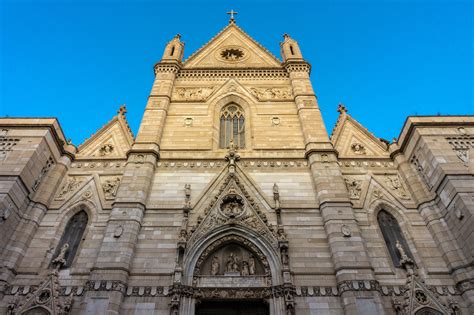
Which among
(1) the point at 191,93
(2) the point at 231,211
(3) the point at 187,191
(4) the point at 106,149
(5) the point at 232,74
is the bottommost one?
(2) the point at 231,211

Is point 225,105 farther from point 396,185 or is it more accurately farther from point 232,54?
point 396,185

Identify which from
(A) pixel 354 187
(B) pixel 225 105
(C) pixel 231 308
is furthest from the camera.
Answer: (B) pixel 225 105

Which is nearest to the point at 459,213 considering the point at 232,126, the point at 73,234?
the point at 232,126

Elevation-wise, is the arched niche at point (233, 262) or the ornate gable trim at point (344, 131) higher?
the ornate gable trim at point (344, 131)

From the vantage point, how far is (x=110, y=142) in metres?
15.4

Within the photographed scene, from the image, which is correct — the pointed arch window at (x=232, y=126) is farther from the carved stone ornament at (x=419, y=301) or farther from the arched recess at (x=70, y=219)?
the carved stone ornament at (x=419, y=301)

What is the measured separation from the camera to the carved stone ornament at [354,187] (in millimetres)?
12766

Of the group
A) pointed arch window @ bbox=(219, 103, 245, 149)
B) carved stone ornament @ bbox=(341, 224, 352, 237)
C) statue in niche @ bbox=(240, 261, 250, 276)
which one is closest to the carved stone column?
pointed arch window @ bbox=(219, 103, 245, 149)

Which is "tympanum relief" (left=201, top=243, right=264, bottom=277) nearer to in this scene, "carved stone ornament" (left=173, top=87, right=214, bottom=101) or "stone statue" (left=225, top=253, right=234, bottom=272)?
"stone statue" (left=225, top=253, right=234, bottom=272)

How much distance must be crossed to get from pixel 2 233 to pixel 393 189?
559 inches

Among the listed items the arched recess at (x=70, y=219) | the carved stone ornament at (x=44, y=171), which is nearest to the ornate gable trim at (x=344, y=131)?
the arched recess at (x=70, y=219)

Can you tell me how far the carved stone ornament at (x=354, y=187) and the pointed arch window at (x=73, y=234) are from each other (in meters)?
10.3

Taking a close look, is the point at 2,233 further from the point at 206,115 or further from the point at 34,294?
the point at 206,115

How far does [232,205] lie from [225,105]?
6.80 metres
